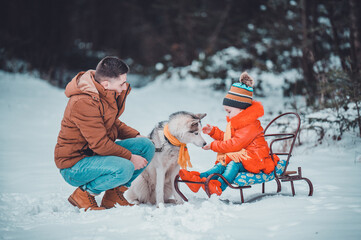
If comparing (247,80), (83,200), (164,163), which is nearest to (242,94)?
(247,80)

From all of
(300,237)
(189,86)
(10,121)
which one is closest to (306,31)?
(189,86)

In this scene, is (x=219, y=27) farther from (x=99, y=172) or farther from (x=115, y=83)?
(x=99, y=172)

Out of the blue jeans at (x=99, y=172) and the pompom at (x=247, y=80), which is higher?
the pompom at (x=247, y=80)

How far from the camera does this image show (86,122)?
100 inches

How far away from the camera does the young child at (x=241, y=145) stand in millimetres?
2725

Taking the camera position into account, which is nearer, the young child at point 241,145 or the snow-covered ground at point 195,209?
the snow-covered ground at point 195,209

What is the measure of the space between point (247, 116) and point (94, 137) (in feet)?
4.64

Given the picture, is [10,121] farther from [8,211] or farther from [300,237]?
[300,237]

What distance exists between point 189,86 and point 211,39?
323cm

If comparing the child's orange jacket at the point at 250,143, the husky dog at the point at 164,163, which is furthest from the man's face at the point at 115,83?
the child's orange jacket at the point at 250,143

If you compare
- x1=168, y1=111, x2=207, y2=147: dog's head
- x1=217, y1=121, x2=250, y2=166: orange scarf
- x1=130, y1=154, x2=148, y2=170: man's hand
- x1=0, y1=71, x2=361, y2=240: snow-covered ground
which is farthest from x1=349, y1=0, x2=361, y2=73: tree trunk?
x1=130, y1=154, x2=148, y2=170: man's hand

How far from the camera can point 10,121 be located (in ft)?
22.6

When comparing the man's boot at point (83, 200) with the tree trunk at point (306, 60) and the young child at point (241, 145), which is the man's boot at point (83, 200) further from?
the tree trunk at point (306, 60)

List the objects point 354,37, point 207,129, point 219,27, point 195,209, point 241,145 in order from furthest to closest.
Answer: point 219,27, point 354,37, point 207,129, point 241,145, point 195,209
